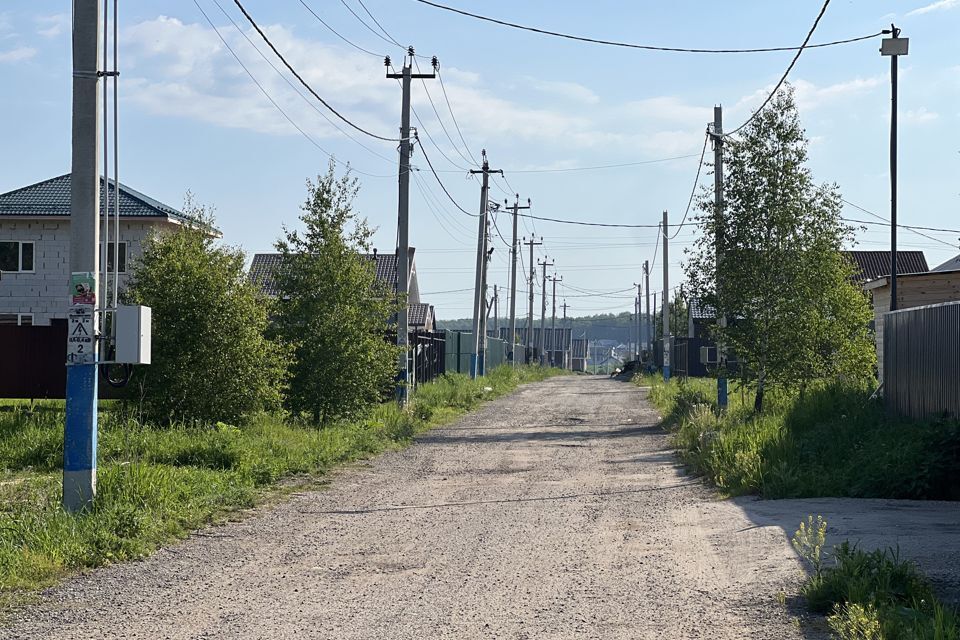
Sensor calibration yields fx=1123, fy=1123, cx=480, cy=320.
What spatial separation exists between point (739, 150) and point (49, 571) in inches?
690

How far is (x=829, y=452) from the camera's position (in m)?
13.4

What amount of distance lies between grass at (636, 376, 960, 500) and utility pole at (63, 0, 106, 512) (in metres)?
6.86

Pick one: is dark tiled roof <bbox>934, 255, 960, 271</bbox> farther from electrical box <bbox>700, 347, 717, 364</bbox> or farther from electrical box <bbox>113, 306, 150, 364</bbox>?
electrical box <bbox>113, 306, 150, 364</bbox>

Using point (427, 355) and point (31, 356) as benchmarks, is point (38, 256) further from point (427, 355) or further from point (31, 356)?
point (427, 355)

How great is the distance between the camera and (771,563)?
827 cm

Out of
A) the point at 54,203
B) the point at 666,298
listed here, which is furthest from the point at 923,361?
the point at 666,298

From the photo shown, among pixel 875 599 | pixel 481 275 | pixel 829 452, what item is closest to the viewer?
pixel 875 599

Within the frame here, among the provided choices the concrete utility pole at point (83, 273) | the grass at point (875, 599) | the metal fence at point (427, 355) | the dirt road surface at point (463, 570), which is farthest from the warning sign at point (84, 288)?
the metal fence at point (427, 355)

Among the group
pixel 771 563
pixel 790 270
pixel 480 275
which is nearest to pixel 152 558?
pixel 771 563

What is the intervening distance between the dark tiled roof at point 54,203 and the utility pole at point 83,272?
22.8 m

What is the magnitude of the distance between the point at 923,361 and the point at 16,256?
2682 cm

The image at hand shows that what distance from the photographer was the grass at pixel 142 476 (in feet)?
27.1

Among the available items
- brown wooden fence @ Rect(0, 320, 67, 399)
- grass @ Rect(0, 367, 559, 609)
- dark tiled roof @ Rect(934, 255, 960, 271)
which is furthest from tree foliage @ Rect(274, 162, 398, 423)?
dark tiled roof @ Rect(934, 255, 960, 271)

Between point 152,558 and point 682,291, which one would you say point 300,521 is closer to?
point 152,558
